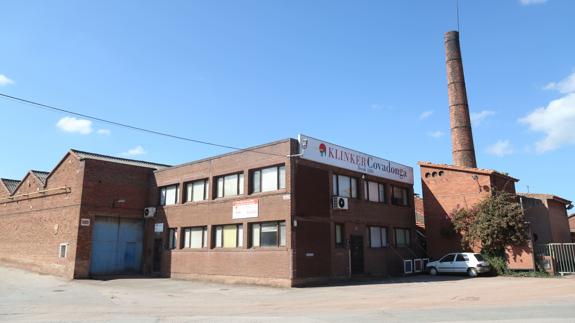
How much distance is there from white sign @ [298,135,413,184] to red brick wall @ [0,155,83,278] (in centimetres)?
1479

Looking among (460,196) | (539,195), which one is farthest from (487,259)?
(539,195)

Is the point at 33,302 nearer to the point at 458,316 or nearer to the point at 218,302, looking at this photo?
Result: the point at 218,302

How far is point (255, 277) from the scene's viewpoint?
2298cm

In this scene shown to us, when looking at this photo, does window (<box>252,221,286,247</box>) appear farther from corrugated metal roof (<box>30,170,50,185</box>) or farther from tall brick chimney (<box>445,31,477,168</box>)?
tall brick chimney (<box>445,31,477,168</box>)

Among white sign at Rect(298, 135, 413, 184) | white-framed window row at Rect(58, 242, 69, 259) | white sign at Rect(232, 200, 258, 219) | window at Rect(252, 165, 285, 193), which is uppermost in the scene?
white sign at Rect(298, 135, 413, 184)

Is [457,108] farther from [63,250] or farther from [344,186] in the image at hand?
[63,250]

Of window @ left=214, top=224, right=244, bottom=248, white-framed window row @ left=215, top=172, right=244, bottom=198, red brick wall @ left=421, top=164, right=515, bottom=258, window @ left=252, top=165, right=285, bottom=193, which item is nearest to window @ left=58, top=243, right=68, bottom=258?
window @ left=214, top=224, right=244, bottom=248

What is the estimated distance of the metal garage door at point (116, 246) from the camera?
28.9 metres

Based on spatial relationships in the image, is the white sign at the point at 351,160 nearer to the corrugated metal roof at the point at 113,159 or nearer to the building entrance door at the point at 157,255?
the building entrance door at the point at 157,255

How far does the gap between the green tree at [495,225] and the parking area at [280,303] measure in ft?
28.1

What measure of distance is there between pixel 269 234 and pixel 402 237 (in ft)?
37.1

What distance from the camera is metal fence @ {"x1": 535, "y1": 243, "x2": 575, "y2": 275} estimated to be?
88.7 ft

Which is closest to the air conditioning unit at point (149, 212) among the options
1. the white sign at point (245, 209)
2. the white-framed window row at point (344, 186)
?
the white sign at point (245, 209)

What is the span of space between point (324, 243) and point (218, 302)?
8.81 metres
